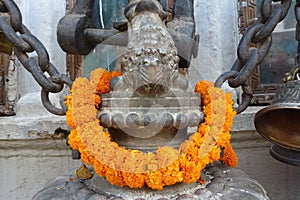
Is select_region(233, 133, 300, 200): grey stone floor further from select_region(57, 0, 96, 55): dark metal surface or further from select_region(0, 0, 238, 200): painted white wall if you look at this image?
select_region(57, 0, 96, 55): dark metal surface

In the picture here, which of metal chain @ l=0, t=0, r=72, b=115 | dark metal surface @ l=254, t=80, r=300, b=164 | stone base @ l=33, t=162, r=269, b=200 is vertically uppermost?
metal chain @ l=0, t=0, r=72, b=115

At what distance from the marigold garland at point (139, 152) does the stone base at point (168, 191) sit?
0.03 metres

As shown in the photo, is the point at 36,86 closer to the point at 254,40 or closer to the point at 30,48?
the point at 30,48

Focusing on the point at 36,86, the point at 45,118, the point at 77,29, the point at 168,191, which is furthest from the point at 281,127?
the point at 36,86

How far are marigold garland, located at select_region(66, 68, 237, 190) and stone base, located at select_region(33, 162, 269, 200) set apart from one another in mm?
26

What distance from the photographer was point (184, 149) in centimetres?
64

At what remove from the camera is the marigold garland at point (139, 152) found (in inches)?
23.5

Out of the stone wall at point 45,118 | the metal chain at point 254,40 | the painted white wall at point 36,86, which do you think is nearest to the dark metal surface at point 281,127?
the metal chain at point 254,40

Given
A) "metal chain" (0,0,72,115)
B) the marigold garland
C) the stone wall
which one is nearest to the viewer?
the marigold garland

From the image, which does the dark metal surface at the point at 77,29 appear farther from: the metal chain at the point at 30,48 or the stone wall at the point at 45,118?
the stone wall at the point at 45,118

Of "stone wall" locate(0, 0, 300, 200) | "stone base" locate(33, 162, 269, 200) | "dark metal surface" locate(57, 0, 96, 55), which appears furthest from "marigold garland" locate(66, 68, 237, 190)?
"stone wall" locate(0, 0, 300, 200)

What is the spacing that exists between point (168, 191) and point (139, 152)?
0.10 m

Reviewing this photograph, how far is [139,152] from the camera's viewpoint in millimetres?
623

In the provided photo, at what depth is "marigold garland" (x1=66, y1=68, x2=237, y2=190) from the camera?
0.60 meters
